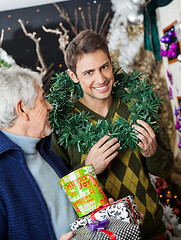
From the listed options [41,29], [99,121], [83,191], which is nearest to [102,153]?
[99,121]

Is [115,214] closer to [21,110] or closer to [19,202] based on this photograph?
[19,202]

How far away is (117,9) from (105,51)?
326cm

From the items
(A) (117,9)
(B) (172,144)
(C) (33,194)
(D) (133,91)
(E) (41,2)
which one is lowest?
(B) (172,144)

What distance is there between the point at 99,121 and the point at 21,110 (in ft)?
1.33

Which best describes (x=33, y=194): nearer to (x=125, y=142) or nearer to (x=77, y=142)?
(x=77, y=142)

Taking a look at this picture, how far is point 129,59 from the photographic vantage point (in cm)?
413

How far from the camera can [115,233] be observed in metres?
0.87

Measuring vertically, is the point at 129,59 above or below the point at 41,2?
below

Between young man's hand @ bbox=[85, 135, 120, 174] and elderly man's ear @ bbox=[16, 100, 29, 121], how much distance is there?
35cm

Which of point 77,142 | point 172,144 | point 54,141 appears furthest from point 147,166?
point 172,144

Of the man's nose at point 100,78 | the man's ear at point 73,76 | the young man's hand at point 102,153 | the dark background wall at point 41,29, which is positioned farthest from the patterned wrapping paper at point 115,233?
the dark background wall at point 41,29

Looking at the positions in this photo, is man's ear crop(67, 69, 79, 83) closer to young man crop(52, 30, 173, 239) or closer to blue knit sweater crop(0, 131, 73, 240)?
young man crop(52, 30, 173, 239)

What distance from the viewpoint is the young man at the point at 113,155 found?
4.51ft

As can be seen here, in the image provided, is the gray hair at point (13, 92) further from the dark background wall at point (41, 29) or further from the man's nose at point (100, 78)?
the dark background wall at point (41, 29)
